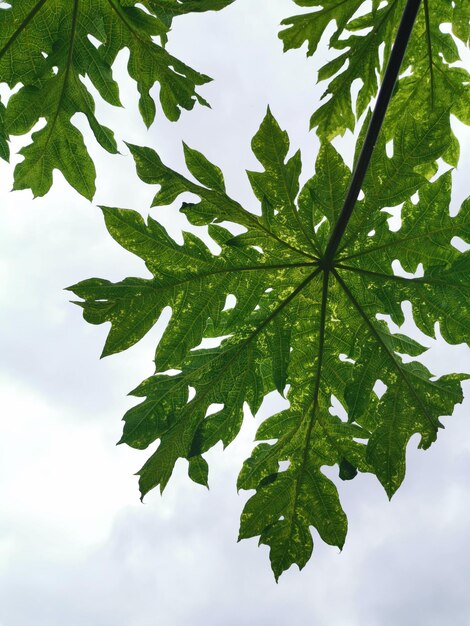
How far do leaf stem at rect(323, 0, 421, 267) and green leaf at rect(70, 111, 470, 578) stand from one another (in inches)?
6.8

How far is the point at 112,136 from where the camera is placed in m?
3.36

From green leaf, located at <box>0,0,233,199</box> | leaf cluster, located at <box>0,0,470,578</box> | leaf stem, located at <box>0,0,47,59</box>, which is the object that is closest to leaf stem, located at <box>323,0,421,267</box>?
leaf cluster, located at <box>0,0,470,578</box>

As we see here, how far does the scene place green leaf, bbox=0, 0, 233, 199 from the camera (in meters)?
2.97

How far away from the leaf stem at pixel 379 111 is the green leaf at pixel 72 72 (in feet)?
3.23

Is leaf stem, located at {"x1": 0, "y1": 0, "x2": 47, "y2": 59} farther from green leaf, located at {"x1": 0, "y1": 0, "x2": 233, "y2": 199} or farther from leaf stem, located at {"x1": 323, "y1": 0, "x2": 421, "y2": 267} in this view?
leaf stem, located at {"x1": 323, "y1": 0, "x2": 421, "y2": 267}

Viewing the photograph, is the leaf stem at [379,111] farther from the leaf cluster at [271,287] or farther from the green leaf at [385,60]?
the green leaf at [385,60]

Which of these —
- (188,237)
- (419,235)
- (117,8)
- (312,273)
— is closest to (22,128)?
(117,8)

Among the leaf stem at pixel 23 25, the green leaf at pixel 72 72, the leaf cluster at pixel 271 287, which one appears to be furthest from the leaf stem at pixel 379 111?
the leaf stem at pixel 23 25

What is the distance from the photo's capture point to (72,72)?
3178 millimetres

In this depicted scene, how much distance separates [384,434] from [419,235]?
88 centimetres

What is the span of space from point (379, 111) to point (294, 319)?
3.36 ft

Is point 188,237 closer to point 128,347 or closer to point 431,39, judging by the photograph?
point 128,347

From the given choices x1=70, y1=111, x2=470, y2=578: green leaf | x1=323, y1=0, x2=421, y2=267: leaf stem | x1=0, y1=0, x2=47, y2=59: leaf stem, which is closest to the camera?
x1=323, y1=0, x2=421, y2=267: leaf stem

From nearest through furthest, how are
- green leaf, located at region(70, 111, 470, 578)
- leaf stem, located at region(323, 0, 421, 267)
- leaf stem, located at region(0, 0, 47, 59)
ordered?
1. leaf stem, located at region(323, 0, 421, 267)
2. green leaf, located at region(70, 111, 470, 578)
3. leaf stem, located at region(0, 0, 47, 59)
